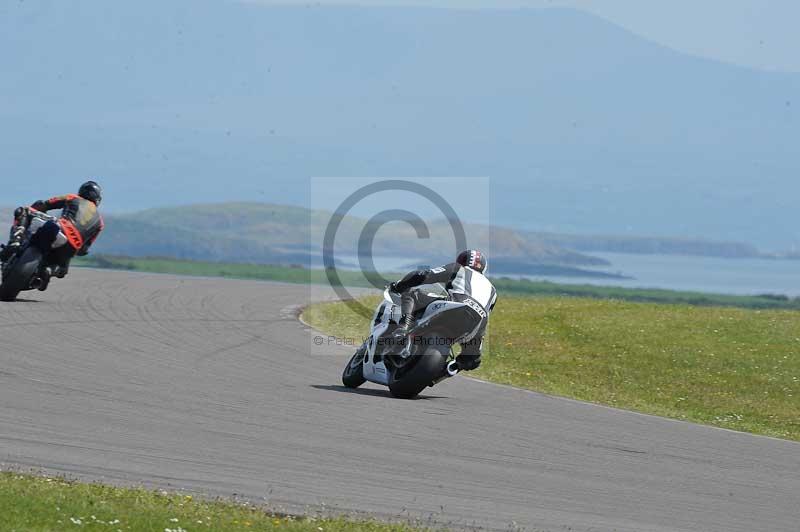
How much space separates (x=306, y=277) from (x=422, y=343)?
6858 cm

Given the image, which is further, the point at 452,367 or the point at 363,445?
the point at 452,367

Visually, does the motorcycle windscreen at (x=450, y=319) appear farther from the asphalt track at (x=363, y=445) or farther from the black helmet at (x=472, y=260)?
the asphalt track at (x=363, y=445)

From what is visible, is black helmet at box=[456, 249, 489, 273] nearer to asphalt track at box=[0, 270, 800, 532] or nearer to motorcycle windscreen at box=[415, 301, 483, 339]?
motorcycle windscreen at box=[415, 301, 483, 339]

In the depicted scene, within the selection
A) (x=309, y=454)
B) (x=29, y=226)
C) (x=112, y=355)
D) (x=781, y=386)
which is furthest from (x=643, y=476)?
(x=29, y=226)

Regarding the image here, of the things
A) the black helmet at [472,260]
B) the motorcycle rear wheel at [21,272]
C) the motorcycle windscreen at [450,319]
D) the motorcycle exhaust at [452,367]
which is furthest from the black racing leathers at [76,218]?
the motorcycle exhaust at [452,367]

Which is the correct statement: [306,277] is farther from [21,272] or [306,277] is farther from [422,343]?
[422,343]

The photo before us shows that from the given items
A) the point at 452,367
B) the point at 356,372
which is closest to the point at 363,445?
the point at 452,367

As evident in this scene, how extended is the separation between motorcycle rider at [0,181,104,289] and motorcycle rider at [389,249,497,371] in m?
10.3

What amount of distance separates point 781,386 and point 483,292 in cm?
918

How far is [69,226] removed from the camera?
2591 centimetres

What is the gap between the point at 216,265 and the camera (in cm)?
8950

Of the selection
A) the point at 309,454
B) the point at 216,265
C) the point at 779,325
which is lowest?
the point at 216,265

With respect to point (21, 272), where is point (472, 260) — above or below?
above

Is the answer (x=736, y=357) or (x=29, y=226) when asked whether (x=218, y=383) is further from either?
(x=736, y=357)
